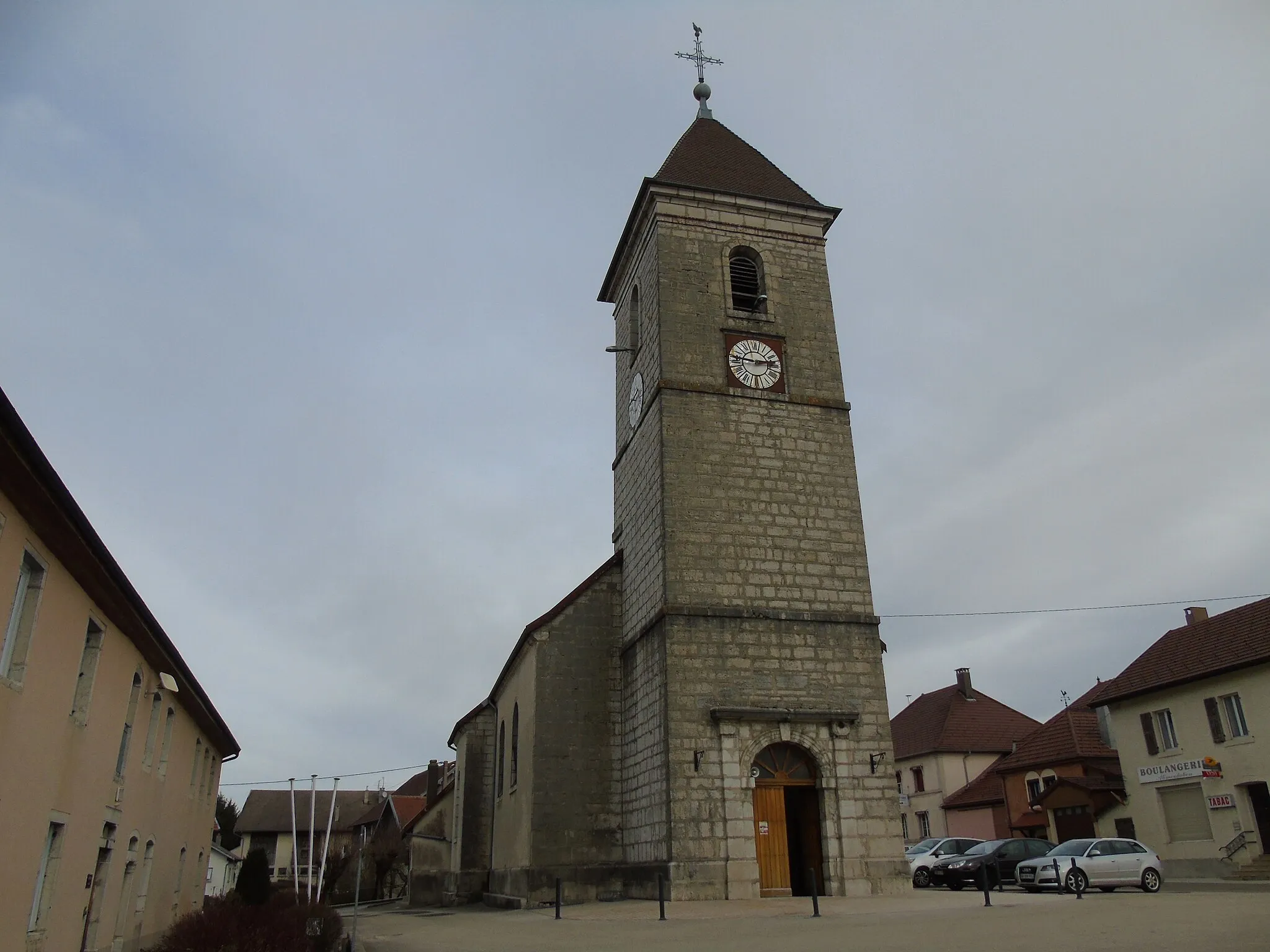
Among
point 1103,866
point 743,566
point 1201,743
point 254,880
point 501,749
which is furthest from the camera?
point 1201,743

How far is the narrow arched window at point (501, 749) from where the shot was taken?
23.7 m

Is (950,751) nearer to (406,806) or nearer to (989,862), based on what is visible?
(989,862)

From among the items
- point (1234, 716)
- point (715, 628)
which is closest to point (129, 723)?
point (715, 628)

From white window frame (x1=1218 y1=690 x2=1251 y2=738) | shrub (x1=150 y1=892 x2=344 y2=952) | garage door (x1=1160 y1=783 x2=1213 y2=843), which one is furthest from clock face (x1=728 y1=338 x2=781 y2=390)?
garage door (x1=1160 y1=783 x2=1213 y2=843)

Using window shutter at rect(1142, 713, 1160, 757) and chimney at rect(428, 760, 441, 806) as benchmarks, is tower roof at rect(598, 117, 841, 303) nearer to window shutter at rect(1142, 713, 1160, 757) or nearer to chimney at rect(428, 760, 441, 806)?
window shutter at rect(1142, 713, 1160, 757)

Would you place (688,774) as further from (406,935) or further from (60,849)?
(60,849)

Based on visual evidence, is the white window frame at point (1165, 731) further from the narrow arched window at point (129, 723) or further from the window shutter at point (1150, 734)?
the narrow arched window at point (129, 723)

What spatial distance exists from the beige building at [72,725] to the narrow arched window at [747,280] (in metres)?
13.5

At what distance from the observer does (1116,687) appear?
28.9m

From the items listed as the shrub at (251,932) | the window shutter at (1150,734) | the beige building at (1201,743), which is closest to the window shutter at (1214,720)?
the beige building at (1201,743)

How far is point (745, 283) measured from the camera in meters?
21.4

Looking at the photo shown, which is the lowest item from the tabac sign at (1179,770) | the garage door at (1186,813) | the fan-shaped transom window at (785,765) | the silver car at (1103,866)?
the silver car at (1103,866)

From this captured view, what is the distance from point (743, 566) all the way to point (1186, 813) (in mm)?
16994

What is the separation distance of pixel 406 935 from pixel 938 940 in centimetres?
928
